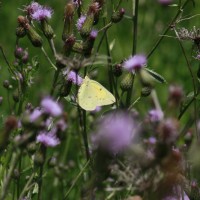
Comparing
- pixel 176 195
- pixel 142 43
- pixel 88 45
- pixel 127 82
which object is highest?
pixel 88 45

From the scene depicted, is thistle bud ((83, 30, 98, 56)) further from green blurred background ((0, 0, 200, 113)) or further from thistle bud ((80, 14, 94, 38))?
green blurred background ((0, 0, 200, 113))

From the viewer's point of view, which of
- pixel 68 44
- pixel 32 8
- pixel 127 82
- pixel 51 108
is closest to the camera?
pixel 51 108

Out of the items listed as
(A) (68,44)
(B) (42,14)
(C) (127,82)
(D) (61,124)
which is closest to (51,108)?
(D) (61,124)

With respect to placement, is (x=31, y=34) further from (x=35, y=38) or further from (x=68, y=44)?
(x=68, y=44)

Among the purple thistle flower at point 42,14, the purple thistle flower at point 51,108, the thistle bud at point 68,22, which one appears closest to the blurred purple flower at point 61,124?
the purple thistle flower at point 51,108

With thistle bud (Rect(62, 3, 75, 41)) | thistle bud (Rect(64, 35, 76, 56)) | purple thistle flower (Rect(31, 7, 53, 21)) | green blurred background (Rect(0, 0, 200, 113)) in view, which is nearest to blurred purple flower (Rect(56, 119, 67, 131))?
thistle bud (Rect(64, 35, 76, 56))

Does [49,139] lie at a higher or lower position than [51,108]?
lower

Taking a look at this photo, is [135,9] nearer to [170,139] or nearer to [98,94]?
[98,94]
